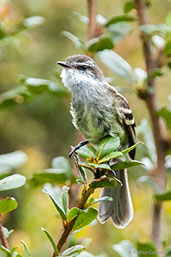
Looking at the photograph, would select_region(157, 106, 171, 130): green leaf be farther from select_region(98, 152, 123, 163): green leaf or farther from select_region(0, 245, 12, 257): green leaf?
select_region(0, 245, 12, 257): green leaf

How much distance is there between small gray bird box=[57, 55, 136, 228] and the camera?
239 centimetres

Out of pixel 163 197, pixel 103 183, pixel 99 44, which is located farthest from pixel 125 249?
pixel 99 44

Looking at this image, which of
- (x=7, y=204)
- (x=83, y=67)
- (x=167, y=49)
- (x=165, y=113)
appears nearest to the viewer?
(x=7, y=204)

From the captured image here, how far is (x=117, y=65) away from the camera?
8.27 ft

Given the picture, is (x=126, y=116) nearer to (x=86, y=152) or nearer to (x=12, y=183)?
(x=86, y=152)

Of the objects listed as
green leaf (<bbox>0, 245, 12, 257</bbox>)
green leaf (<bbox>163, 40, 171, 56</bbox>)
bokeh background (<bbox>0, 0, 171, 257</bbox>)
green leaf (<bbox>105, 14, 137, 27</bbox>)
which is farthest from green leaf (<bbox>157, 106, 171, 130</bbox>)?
bokeh background (<bbox>0, 0, 171, 257</bbox>)

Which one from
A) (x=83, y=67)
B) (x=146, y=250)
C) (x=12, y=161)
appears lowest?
(x=146, y=250)

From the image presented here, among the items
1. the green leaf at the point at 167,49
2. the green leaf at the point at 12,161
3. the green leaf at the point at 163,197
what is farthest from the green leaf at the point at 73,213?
the green leaf at the point at 167,49

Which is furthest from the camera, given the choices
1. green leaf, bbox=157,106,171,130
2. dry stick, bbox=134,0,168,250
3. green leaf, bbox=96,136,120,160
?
dry stick, bbox=134,0,168,250

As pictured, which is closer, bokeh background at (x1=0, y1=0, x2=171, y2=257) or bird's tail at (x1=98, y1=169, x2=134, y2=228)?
A: bird's tail at (x1=98, y1=169, x2=134, y2=228)

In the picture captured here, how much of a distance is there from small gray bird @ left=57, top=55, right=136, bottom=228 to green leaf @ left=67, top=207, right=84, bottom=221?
938 millimetres

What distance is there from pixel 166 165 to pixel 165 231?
0.97 m

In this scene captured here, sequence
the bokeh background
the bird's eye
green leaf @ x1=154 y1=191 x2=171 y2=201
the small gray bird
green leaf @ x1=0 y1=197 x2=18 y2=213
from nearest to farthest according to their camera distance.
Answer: green leaf @ x1=0 y1=197 x2=18 y2=213 < green leaf @ x1=154 y1=191 x2=171 y2=201 < the small gray bird < the bird's eye < the bokeh background

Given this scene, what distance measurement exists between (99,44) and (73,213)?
115 cm
